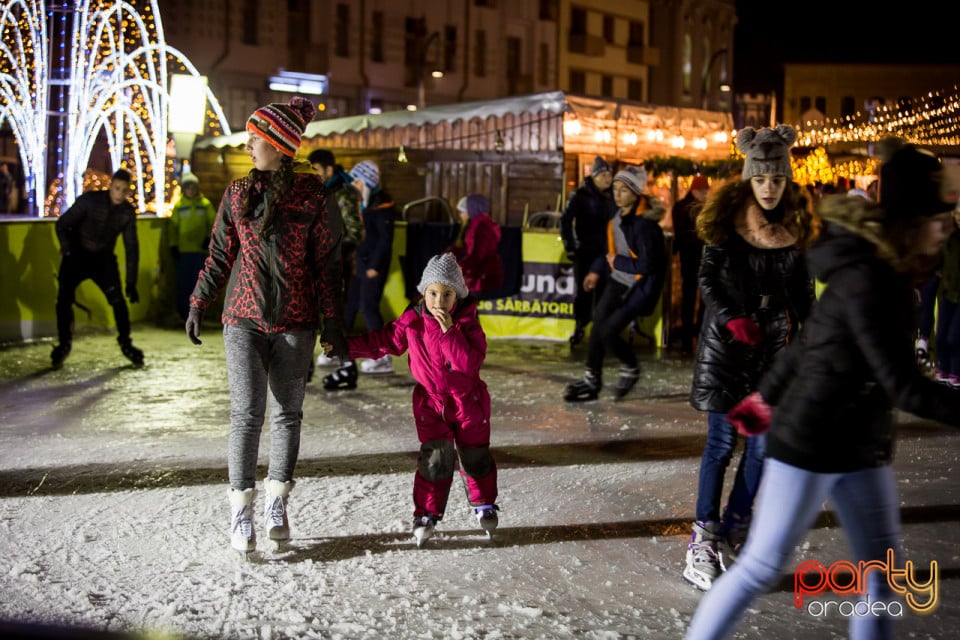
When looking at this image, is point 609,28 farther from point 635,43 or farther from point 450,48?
point 450,48

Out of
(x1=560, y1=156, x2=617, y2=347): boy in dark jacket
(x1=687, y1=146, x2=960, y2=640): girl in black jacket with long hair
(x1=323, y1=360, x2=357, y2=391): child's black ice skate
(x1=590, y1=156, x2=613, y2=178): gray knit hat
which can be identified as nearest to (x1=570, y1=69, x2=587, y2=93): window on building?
(x1=560, y1=156, x2=617, y2=347): boy in dark jacket

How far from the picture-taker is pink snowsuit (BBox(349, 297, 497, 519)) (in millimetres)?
4492

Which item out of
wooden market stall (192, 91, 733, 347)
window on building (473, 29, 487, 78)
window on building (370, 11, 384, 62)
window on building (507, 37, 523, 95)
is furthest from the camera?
window on building (507, 37, 523, 95)

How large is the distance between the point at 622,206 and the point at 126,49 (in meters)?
27.3

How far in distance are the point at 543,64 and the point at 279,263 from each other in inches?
1819

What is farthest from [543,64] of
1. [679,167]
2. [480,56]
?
[679,167]

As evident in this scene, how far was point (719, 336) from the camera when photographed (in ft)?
13.7

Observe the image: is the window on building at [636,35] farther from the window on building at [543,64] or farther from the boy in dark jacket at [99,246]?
the boy in dark jacket at [99,246]

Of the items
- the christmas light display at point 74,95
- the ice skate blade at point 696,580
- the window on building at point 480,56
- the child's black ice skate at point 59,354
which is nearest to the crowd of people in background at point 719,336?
the ice skate blade at point 696,580

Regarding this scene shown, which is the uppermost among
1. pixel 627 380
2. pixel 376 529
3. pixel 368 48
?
pixel 368 48

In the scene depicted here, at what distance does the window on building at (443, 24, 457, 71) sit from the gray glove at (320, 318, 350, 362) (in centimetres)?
4045

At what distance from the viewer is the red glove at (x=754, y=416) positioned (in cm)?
307

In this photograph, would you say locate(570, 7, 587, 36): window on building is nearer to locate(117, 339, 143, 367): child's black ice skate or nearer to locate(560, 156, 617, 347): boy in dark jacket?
locate(560, 156, 617, 347): boy in dark jacket

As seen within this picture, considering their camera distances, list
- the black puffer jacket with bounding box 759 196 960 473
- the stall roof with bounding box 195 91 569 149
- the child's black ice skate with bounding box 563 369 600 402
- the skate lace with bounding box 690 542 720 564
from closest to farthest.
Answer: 1. the black puffer jacket with bounding box 759 196 960 473
2. the skate lace with bounding box 690 542 720 564
3. the child's black ice skate with bounding box 563 369 600 402
4. the stall roof with bounding box 195 91 569 149
